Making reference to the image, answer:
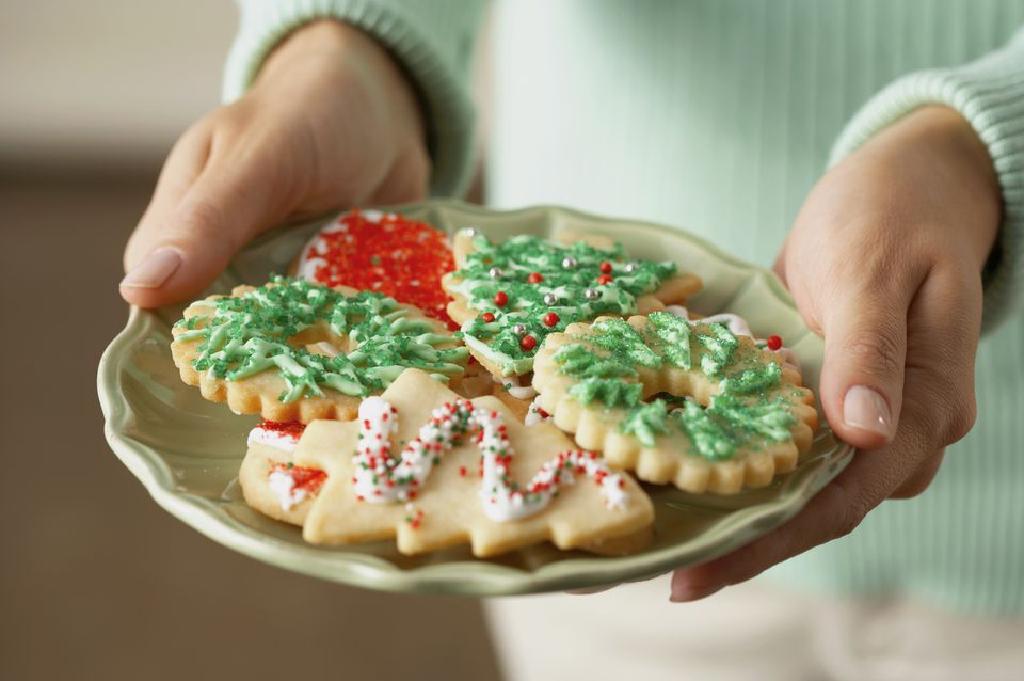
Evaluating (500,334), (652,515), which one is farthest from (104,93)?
(652,515)

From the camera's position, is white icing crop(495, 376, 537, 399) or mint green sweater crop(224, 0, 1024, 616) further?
mint green sweater crop(224, 0, 1024, 616)

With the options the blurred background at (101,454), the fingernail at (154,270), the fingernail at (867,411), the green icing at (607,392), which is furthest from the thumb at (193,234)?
the blurred background at (101,454)

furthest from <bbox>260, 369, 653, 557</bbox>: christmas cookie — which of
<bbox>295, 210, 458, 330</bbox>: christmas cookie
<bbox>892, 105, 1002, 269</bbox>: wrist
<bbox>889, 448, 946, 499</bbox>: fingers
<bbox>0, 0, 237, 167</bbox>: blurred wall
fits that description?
<bbox>0, 0, 237, 167</bbox>: blurred wall

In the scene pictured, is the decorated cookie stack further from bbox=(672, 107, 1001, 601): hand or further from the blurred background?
the blurred background

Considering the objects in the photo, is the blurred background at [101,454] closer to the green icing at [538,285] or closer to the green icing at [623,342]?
the green icing at [538,285]

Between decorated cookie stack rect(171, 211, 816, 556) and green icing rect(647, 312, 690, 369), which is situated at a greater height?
green icing rect(647, 312, 690, 369)
